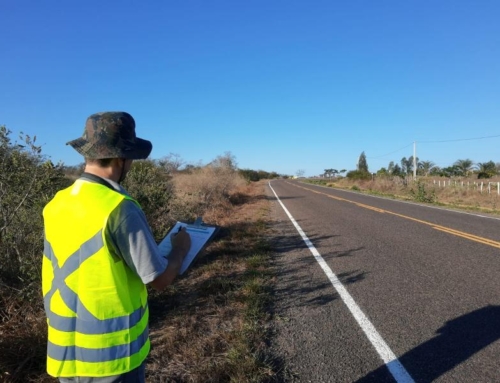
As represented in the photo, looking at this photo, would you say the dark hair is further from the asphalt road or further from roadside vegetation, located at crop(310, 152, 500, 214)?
roadside vegetation, located at crop(310, 152, 500, 214)

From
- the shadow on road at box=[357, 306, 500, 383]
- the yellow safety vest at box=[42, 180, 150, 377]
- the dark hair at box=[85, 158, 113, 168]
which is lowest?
the shadow on road at box=[357, 306, 500, 383]

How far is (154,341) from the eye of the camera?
11.8ft

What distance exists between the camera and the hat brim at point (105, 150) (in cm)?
164

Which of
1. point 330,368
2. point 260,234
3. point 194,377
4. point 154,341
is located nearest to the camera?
point 194,377

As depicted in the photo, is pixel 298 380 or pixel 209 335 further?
pixel 209 335

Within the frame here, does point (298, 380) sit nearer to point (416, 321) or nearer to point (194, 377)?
point (194, 377)

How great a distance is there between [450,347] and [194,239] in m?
2.91

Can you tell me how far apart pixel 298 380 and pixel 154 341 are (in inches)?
58.6

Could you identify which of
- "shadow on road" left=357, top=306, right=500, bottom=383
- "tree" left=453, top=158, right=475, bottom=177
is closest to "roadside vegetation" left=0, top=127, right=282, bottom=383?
"shadow on road" left=357, top=306, right=500, bottom=383

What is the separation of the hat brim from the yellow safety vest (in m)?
0.14

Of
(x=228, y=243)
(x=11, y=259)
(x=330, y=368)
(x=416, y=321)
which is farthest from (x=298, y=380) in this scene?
(x=228, y=243)

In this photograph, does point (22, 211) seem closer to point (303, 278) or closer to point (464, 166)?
point (303, 278)

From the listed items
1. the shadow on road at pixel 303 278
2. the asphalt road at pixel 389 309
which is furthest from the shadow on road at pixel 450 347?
the shadow on road at pixel 303 278

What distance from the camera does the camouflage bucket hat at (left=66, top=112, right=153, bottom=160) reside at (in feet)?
5.40
